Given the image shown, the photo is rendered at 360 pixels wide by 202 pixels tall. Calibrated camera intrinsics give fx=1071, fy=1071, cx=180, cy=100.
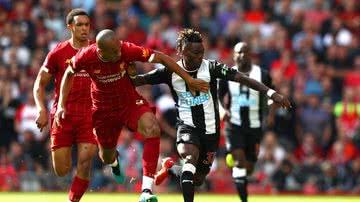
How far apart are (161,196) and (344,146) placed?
13.6 feet

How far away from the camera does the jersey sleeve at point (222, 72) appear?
13266 millimetres

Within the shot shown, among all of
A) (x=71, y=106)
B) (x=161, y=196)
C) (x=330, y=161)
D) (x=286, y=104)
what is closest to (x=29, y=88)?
(x=161, y=196)

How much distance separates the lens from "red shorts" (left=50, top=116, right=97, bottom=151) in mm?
13977

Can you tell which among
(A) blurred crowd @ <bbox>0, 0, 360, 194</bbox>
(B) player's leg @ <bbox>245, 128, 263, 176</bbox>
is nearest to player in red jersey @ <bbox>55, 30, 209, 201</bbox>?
(B) player's leg @ <bbox>245, 128, 263, 176</bbox>

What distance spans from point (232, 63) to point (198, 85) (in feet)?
32.0

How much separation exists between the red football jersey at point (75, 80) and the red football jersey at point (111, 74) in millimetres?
605

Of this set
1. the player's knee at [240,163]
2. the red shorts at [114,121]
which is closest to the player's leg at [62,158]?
the red shorts at [114,121]

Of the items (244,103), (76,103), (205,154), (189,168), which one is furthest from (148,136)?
(244,103)

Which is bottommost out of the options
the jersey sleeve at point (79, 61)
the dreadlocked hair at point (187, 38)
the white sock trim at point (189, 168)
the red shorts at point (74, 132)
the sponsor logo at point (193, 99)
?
the white sock trim at point (189, 168)

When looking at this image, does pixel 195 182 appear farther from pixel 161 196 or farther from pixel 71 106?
pixel 161 196

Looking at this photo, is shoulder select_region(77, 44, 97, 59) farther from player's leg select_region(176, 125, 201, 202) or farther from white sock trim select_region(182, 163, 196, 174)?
white sock trim select_region(182, 163, 196, 174)

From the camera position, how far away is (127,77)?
13.1 metres

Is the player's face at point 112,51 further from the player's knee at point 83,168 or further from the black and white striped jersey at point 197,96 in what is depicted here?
the player's knee at point 83,168

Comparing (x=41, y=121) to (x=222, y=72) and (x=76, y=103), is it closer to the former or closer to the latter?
(x=76, y=103)
